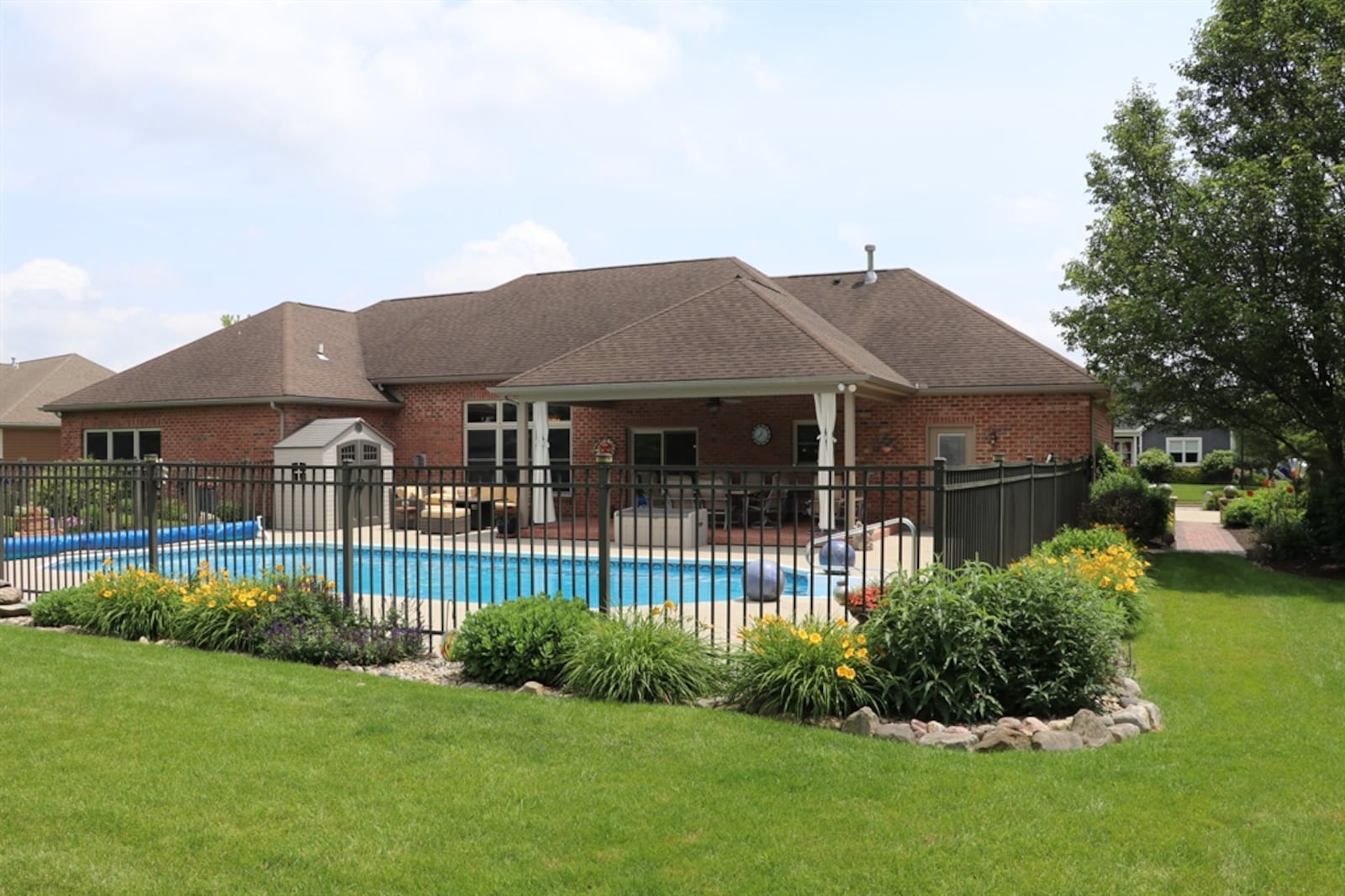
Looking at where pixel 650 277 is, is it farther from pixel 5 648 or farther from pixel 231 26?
pixel 5 648

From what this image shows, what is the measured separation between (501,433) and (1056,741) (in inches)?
753

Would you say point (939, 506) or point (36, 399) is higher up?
point (36, 399)

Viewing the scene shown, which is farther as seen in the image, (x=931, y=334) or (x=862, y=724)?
(x=931, y=334)

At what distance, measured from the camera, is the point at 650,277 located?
84.0ft

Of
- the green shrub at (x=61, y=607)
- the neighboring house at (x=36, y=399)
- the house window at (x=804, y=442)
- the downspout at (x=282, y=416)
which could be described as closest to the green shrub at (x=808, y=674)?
the green shrub at (x=61, y=607)

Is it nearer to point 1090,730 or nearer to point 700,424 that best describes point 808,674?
point 1090,730

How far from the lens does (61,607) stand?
9.86 m

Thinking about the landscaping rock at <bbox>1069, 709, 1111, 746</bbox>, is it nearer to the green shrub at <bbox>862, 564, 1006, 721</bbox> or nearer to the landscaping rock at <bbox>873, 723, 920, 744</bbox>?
the green shrub at <bbox>862, 564, 1006, 721</bbox>

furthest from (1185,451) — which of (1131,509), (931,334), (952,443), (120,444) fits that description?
(120,444)

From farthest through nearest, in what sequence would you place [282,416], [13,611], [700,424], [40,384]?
[40,384] < [282,416] < [700,424] < [13,611]

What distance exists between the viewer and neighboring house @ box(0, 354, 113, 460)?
112 feet

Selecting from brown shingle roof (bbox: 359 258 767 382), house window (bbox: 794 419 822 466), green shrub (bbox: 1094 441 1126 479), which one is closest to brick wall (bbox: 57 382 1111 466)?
house window (bbox: 794 419 822 466)

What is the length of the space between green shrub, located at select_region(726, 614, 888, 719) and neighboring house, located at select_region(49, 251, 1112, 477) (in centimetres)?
1015

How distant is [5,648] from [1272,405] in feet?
59.5
